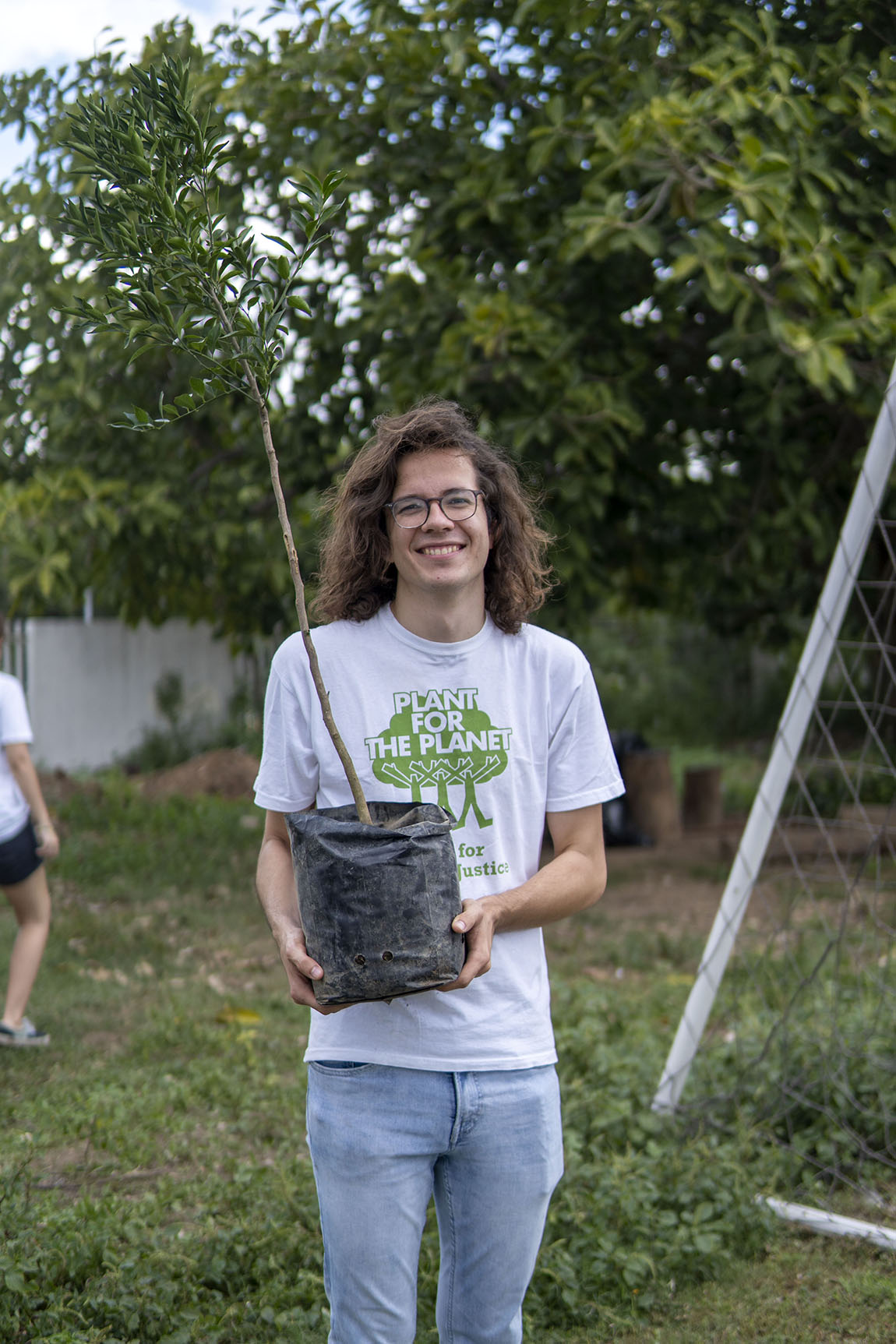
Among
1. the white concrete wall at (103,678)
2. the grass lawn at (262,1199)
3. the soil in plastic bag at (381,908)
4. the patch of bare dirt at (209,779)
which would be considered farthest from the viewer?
the white concrete wall at (103,678)

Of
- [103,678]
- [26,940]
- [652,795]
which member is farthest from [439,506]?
[103,678]

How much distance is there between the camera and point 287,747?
208 centimetres

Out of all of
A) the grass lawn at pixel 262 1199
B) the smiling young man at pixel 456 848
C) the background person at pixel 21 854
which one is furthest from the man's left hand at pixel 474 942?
the background person at pixel 21 854

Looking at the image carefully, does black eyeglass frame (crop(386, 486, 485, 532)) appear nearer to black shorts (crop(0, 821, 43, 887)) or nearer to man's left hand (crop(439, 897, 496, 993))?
man's left hand (crop(439, 897, 496, 993))

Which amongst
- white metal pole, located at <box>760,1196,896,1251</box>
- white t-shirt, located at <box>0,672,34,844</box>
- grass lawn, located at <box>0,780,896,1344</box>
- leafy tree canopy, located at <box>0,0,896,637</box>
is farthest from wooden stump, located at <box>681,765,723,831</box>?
white metal pole, located at <box>760,1196,896,1251</box>

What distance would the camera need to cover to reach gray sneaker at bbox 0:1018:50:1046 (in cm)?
492

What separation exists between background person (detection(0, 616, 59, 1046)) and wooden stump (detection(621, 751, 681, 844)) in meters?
6.09

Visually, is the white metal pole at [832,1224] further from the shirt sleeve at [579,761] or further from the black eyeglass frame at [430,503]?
the black eyeglass frame at [430,503]

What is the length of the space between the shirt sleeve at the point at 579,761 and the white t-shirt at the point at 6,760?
3.33 m

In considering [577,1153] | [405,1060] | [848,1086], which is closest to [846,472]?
[848,1086]

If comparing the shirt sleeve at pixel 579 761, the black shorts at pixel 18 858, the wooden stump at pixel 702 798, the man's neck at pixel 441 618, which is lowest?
the wooden stump at pixel 702 798

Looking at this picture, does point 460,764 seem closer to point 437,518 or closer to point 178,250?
point 437,518

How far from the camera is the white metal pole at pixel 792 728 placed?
3828mm

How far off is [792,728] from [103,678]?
11.8 meters
